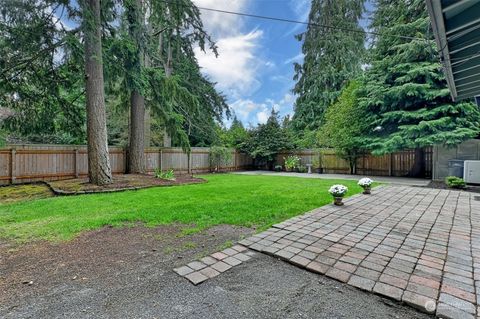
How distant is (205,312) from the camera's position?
1862mm

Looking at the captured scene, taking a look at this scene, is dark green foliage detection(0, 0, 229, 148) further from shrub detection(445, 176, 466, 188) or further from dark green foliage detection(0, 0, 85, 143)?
shrub detection(445, 176, 466, 188)

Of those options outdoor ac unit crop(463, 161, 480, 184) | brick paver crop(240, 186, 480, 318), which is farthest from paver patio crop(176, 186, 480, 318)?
outdoor ac unit crop(463, 161, 480, 184)

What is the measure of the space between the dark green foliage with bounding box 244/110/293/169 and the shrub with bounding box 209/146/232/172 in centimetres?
176

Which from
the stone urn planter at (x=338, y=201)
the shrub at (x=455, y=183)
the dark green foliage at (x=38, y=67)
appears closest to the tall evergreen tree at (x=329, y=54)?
the shrub at (x=455, y=183)

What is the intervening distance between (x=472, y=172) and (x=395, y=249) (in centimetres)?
834

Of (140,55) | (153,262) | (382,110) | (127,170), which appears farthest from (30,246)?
(382,110)

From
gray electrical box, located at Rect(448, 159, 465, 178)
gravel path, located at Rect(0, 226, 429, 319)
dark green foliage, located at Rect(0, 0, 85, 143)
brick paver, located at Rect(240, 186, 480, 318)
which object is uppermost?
dark green foliage, located at Rect(0, 0, 85, 143)

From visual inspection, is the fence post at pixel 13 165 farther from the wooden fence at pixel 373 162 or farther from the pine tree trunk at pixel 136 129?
the wooden fence at pixel 373 162

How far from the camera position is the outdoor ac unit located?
8.50 metres

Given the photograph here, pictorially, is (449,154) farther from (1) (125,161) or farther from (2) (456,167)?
(1) (125,161)

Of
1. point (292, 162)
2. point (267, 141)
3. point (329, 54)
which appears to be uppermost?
point (329, 54)

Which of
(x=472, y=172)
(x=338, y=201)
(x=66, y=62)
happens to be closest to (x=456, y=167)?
(x=472, y=172)

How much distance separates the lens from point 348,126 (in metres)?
12.6

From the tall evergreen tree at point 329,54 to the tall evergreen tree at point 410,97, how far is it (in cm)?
648
